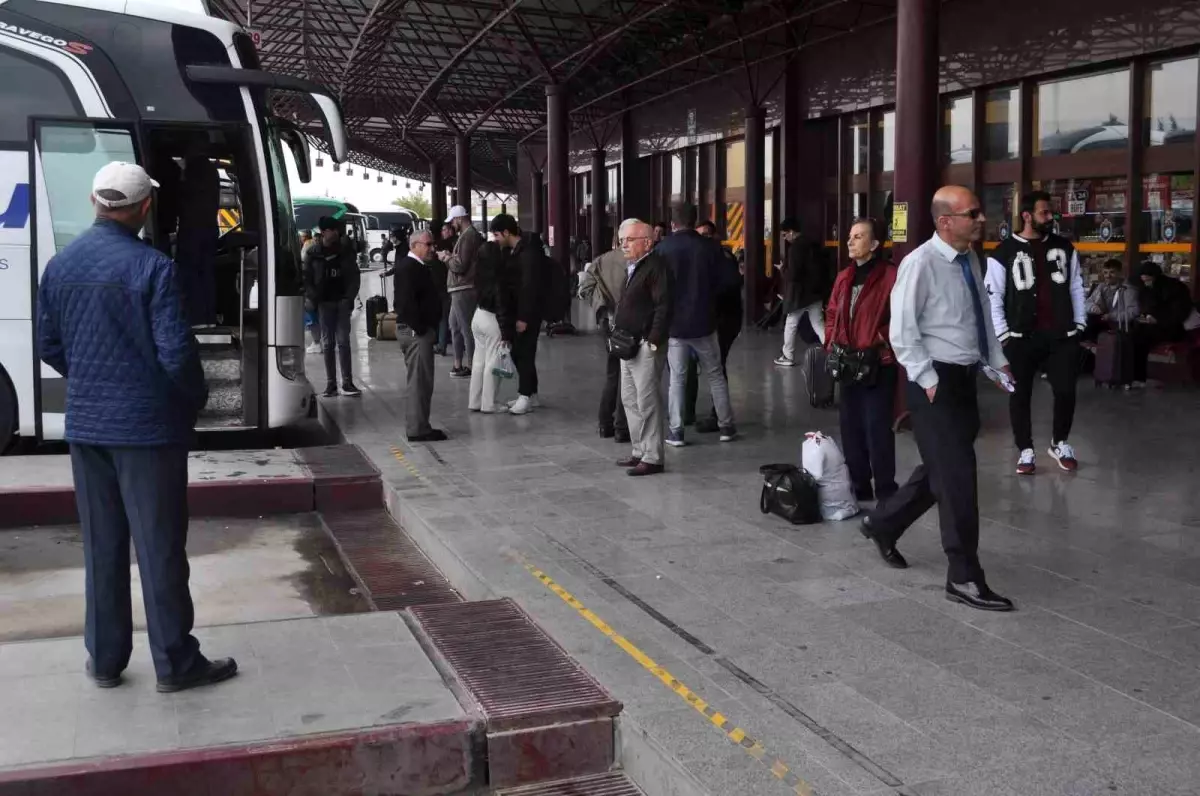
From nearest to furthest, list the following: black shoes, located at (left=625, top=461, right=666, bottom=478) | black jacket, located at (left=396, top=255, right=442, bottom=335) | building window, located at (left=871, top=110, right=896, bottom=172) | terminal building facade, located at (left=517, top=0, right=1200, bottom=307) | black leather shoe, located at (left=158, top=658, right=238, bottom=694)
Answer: black leather shoe, located at (left=158, top=658, right=238, bottom=694) → black shoes, located at (left=625, top=461, right=666, bottom=478) → black jacket, located at (left=396, top=255, right=442, bottom=335) → terminal building facade, located at (left=517, top=0, right=1200, bottom=307) → building window, located at (left=871, top=110, right=896, bottom=172)

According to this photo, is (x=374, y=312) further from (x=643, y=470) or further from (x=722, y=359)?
(x=643, y=470)

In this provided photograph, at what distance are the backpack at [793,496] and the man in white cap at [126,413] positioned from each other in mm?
3473

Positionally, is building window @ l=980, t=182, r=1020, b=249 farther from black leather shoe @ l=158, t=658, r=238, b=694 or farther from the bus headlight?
black leather shoe @ l=158, t=658, r=238, b=694

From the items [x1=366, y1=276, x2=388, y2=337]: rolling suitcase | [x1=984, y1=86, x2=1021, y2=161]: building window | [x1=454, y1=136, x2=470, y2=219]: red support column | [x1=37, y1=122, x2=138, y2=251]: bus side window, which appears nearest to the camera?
[x1=37, y1=122, x2=138, y2=251]: bus side window

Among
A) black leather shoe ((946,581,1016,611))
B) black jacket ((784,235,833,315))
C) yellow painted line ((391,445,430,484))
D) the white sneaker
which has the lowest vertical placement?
black leather shoe ((946,581,1016,611))

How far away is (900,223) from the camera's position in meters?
9.98

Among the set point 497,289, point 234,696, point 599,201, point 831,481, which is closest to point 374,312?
point 497,289

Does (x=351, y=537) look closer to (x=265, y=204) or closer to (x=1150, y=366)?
(x=265, y=204)

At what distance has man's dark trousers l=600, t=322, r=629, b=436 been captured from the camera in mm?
10062

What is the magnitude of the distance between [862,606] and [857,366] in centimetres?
184

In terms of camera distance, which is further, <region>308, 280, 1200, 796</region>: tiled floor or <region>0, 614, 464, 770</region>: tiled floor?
<region>0, 614, 464, 770</region>: tiled floor

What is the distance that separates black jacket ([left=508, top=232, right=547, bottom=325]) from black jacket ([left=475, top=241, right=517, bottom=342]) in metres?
0.08

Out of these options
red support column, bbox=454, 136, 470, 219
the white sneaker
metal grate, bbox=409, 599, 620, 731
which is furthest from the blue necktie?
red support column, bbox=454, 136, 470, 219

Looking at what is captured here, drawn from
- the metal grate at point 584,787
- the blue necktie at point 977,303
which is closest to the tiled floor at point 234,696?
the metal grate at point 584,787
